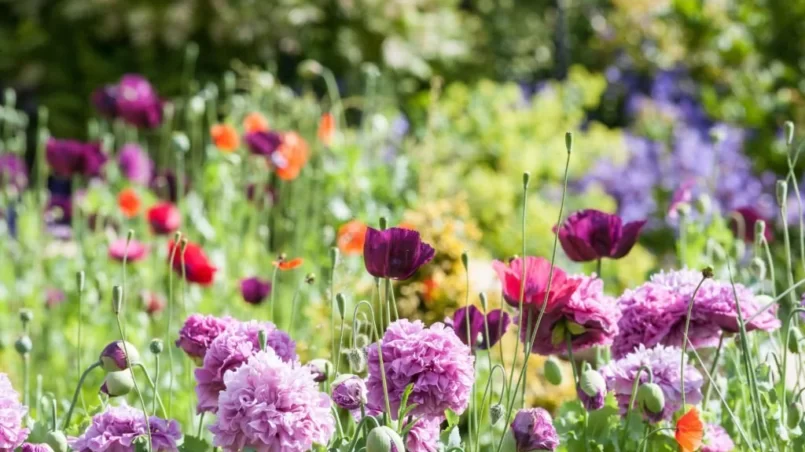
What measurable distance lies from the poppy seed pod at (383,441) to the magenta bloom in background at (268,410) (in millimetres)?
129

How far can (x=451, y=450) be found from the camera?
1.28 meters

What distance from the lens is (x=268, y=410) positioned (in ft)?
3.83

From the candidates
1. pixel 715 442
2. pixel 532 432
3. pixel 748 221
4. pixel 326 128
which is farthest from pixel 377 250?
pixel 326 128

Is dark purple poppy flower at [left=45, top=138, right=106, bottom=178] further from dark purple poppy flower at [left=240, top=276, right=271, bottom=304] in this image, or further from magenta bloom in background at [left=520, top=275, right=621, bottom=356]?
magenta bloom in background at [left=520, top=275, right=621, bottom=356]

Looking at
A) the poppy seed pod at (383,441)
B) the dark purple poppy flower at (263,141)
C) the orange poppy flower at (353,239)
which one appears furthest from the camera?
the dark purple poppy flower at (263,141)

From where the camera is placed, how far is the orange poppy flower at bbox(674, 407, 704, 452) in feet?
4.38

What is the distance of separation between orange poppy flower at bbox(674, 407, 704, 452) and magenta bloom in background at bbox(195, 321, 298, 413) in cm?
48

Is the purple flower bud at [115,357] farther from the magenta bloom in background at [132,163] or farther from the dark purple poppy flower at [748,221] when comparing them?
the magenta bloom in background at [132,163]

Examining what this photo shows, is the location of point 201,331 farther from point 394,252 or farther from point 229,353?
point 394,252

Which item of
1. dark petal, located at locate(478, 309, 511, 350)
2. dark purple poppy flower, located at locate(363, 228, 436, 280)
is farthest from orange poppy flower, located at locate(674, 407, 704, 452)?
dark purple poppy flower, located at locate(363, 228, 436, 280)

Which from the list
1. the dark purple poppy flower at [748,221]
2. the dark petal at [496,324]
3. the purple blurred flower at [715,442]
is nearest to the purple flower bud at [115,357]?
the dark petal at [496,324]

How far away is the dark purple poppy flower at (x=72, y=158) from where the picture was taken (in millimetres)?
2969

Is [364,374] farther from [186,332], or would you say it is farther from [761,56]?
[761,56]

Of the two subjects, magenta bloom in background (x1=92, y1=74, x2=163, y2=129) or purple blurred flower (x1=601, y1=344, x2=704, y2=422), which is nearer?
purple blurred flower (x1=601, y1=344, x2=704, y2=422)
